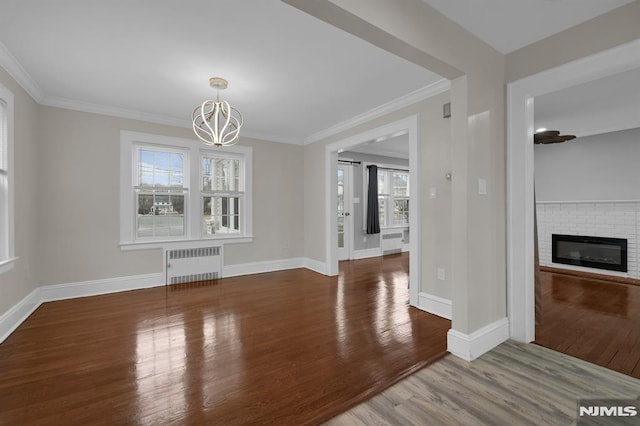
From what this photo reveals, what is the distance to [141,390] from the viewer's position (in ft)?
6.13

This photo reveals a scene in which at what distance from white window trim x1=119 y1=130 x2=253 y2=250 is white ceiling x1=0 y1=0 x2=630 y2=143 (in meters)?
0.55

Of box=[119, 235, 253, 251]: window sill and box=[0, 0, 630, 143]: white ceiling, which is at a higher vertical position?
box=[0, 0, 630, 143]: white ceiling

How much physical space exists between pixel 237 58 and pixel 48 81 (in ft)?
7.60

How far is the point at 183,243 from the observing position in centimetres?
458

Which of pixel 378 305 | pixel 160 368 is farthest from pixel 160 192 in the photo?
pixel 378 305

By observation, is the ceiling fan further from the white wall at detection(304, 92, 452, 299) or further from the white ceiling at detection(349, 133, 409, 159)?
the white wall at detection(304, 92, 452, 299)

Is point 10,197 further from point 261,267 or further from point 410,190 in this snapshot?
point 410,190

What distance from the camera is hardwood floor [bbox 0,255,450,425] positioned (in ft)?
5.57

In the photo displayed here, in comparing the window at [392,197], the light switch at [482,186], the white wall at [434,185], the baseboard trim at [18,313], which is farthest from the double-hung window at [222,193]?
the light switch at [482,186]

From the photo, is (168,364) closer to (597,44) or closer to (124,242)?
(124,242)

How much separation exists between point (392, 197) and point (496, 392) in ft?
19.5

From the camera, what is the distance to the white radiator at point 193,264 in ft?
14.7

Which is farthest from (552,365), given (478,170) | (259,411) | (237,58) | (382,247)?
(382,247)

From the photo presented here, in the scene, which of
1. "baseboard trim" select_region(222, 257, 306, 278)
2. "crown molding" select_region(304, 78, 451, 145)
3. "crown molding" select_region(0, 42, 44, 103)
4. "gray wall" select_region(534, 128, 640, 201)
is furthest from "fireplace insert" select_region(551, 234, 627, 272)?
"crown molding" select_region(0, 42, 44, 103)
